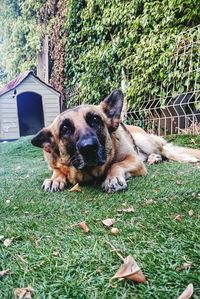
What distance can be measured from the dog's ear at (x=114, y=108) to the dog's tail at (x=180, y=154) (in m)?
0.98

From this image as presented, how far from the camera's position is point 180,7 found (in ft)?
13.3

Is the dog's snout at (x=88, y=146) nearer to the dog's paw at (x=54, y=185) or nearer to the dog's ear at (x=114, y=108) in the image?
the dog's paw at (x=54, y=185)

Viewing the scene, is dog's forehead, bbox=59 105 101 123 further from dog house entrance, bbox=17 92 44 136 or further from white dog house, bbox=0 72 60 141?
dog house entrance, bbox=17 92 44 136

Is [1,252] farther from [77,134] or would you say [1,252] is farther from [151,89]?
[151,89]

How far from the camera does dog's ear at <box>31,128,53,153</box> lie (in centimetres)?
227

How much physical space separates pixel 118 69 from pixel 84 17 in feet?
6.40

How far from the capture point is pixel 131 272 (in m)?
0.77

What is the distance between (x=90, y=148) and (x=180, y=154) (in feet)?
4.69

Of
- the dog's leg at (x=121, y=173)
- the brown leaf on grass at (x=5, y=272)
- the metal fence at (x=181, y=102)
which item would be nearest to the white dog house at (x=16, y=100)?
the metal fence at (x=181, y=102)

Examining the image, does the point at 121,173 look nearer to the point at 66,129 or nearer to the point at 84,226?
the point at 66,129

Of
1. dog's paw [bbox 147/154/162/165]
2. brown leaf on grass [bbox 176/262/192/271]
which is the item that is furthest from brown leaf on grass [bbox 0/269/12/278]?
dog's paw [bbox 147/154/162/165]

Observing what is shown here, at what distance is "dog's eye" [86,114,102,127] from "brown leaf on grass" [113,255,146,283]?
1.35 m

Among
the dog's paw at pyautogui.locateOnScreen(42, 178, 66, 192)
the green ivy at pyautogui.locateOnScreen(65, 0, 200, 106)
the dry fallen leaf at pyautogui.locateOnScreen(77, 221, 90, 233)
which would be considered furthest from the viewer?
the green ivy at pyautogui.locateOnScreen(65, 0, 200, 106)

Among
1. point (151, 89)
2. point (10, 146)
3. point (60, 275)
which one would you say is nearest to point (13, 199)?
point (60, 275)
